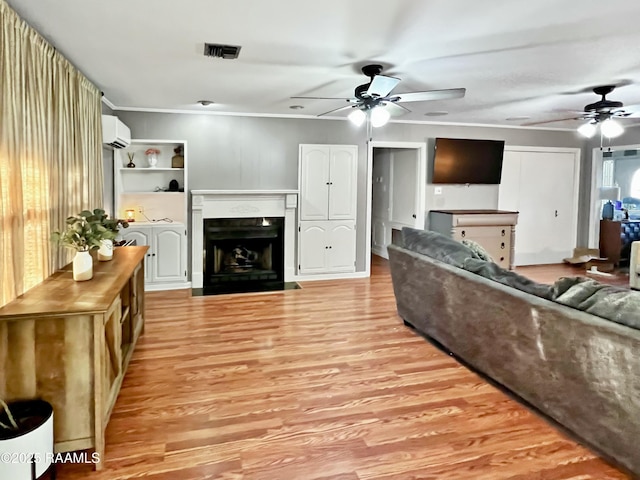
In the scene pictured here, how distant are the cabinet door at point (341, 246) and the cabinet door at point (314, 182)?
0.90ft

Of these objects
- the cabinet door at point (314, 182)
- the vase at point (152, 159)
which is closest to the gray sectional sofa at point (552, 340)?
the cabinet door at point (314, 182)

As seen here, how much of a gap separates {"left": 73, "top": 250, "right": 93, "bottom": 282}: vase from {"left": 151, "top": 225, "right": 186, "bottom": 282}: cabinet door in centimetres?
305

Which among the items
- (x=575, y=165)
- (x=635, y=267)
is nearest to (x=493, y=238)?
(x=635, y=267)

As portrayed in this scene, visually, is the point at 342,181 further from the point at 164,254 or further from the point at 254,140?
the point at 164,254

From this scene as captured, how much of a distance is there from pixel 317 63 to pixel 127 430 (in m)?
2.95

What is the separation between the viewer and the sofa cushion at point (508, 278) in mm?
2689

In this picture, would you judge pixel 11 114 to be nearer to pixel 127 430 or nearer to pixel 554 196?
pixel 127 430

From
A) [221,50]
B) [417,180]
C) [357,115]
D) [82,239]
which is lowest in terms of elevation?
[82,239]

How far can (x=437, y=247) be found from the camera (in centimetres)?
389

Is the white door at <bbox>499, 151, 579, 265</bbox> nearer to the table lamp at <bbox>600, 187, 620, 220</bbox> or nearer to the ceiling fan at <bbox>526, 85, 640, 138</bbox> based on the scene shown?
the table lamp at <bbox>600, 187, 620, 220</bbox>

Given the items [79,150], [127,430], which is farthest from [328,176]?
[127,430]

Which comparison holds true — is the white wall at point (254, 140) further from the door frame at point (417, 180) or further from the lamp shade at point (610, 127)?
the lamp shade at point (610, 127)

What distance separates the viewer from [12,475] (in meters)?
1.86

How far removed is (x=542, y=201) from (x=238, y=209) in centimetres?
534
